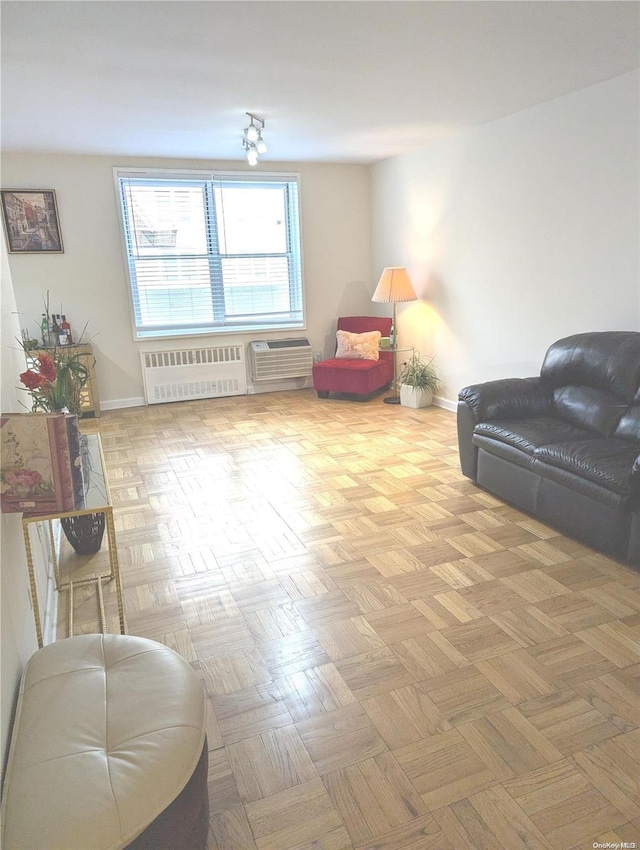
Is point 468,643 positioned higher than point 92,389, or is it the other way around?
point 92,389

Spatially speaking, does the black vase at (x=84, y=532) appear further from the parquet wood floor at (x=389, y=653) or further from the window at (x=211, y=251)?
the window at (x=211, y=251)

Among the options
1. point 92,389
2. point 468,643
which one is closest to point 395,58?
point 468,643

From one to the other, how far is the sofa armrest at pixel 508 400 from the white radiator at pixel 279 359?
9.95 ft

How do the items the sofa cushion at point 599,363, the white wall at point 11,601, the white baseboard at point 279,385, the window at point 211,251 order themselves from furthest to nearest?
the white baseboard at point 279,385 → the window at point 211,251 → the sofa cushion at point 599,363 → the white wall at point 11,601

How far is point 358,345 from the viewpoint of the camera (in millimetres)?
5945

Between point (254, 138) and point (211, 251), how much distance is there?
182 centimetres

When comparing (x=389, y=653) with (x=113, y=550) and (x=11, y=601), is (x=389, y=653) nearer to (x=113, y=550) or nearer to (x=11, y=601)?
(x=113, y=550)

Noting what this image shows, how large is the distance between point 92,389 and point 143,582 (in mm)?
3340

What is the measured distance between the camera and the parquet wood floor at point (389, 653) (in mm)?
1430

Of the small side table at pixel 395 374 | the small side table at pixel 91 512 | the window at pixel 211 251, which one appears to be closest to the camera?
the small side table at pixel 91 512

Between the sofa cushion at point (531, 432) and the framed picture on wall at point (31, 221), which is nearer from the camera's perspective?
the sofa cushion at point (531, 432)

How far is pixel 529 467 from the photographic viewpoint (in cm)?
297

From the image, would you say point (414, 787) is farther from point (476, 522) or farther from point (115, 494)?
point (115, 494)

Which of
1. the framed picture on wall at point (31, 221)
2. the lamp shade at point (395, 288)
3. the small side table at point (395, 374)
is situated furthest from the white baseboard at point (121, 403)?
the lamp shade at point (395, 288)
